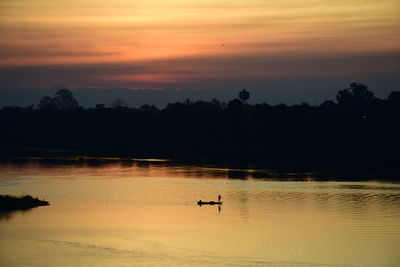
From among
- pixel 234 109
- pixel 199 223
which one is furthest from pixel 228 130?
pixel 199 223

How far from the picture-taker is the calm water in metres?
34.2

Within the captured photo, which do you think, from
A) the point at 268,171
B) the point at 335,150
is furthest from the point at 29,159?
the point at 335,150

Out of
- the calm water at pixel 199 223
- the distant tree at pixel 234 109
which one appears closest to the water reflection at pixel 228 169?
the calm water at pixel 199 223

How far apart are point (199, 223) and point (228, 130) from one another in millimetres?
79082

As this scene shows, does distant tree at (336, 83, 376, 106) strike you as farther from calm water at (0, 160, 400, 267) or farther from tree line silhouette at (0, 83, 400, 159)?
calm water at (0, 160, 400, 267)

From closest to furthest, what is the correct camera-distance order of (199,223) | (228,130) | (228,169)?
(199,223) < (228,169) < (228,130)

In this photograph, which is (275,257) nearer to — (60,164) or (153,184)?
(153,184)

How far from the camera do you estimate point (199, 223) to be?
143 ft

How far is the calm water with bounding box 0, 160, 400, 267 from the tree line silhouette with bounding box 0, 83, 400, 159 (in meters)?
36.7

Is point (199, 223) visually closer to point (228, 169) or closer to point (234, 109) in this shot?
point (228, 169)

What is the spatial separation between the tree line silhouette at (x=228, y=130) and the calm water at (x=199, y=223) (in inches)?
1444

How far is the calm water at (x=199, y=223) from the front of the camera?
34.2 metres

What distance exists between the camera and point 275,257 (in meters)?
34.1

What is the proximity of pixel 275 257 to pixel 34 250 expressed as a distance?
436 inches
